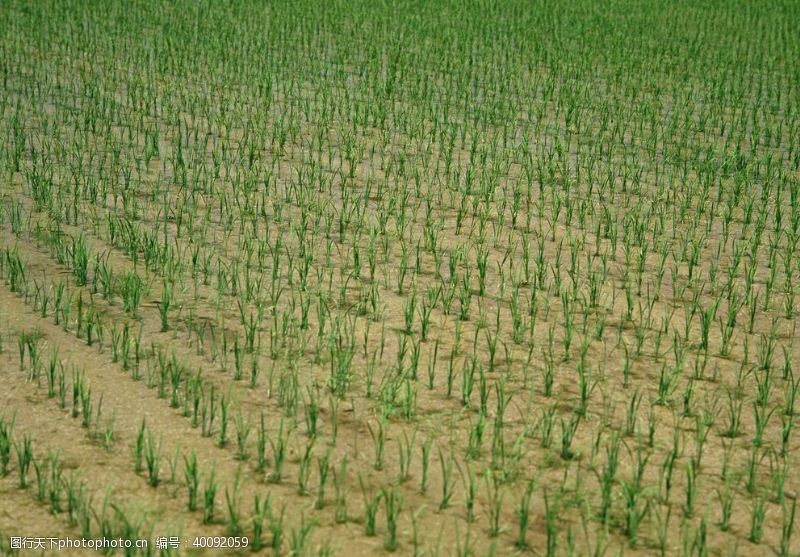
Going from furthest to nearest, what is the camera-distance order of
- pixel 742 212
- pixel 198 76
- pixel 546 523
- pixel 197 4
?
pixel 197 4 → pixel 198 76 → pixel 742 212 → pixel 546 523

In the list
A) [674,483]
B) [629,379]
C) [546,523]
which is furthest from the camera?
[629,379]

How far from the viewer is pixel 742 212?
20.0 feet

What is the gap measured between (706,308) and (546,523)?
1873 millimetres

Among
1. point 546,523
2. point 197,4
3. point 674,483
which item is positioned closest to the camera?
point 546,523

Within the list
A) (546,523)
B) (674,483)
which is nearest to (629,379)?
(674,483)

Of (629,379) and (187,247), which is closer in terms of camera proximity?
(629,379)

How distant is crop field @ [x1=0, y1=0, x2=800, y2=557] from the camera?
3273 mm

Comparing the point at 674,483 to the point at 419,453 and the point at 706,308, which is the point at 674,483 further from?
the point at 706,308

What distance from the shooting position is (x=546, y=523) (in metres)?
3.19

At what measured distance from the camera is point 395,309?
4.69 meters

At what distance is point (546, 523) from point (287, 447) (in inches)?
31.5

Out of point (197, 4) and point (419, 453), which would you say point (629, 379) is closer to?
point (419, 453)

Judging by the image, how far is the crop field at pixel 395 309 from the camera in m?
3.27

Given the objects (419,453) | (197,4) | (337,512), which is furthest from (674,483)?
(197,4)
